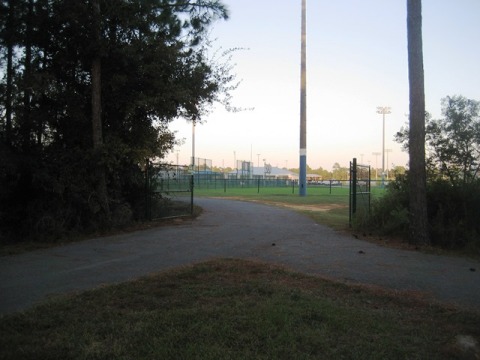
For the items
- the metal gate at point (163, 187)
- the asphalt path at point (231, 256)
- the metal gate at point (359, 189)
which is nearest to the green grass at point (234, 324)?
the asphalt path at point (231, 256)

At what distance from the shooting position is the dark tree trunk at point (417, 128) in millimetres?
10703

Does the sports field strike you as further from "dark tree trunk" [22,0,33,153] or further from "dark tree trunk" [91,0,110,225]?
"dark tree trunk" [22,0,33,153]

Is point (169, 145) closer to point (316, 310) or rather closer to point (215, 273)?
point (215, 273)

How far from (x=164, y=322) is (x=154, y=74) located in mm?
9334

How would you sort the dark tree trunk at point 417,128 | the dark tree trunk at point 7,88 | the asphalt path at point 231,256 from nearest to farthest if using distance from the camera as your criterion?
the asphalt path at point 231,256 < the dark tree trunk at point 417,128 < the dark tree trunk at point 7,88

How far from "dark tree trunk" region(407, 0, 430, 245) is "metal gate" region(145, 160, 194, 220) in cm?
790

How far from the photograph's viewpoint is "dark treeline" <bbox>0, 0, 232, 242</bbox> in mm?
11297

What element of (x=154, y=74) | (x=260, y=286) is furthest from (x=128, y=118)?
(x=260, y=286)

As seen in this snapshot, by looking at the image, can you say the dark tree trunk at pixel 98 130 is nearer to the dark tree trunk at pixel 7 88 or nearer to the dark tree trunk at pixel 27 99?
the dark tree trunk at pixel 27 99

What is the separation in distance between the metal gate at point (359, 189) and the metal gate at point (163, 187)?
6023 millimetres

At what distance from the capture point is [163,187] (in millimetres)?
15344

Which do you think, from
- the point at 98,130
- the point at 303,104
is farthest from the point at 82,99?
the point at 303,104

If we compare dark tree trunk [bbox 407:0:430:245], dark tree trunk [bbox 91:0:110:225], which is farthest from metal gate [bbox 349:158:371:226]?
dark tree trunk [bbox 91:0:110:225]

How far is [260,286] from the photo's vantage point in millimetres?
6254
